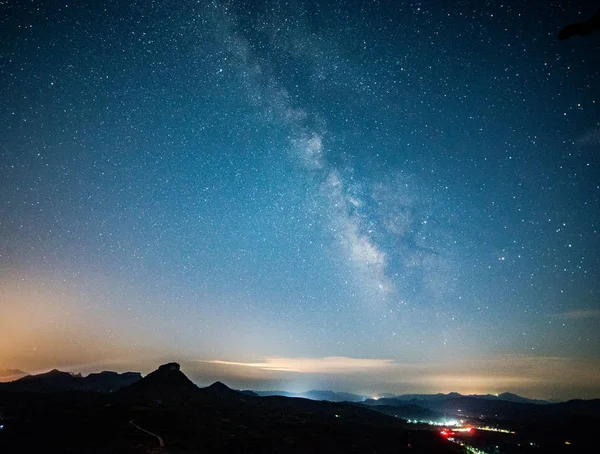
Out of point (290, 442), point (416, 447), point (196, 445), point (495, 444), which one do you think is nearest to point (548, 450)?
point (495, 444)

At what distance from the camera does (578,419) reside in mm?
169375

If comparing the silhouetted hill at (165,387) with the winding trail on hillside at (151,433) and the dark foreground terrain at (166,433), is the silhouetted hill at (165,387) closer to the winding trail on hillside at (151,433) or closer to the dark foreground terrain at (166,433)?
the dark foreground terrain at (166,433)

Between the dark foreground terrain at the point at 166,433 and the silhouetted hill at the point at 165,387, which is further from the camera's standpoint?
the silhouetted hill at the point at 165,387

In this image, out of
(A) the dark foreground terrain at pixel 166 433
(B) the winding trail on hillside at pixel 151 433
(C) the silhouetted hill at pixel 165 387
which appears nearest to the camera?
(A) the dark foreground terrain at pixel 166 433

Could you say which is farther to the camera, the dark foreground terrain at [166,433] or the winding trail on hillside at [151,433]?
the winding trail on hillside at [151,433]

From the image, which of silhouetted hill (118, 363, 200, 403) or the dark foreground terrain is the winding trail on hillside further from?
silhouetted hill (118, 363, 200, 403)

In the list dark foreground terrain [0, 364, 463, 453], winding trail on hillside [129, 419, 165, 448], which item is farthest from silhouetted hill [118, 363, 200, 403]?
winding trail on hillside [129, 419, 165, 448]

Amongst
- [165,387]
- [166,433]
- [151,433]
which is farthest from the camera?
[165,387]

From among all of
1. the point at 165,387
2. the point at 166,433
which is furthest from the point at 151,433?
the point at 165,387

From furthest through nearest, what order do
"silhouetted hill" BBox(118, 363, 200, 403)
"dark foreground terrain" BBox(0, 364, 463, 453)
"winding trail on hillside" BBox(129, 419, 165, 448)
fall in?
"silhouetted hill" BBox(118, 363, 200, 403), "winding trail on hillside" BBox(129, 419, 165, 448), "dark foreground terrain" BBox(0, 364, 463, 453)

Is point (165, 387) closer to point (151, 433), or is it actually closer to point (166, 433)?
point (166, 433)

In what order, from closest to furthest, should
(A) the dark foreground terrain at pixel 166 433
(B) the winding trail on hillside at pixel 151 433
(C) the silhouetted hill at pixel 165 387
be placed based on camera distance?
(A) the dark foreground terrain at pixel 166 433, (B) the winding trail on hillside at pixel 151 433, (C) the silhouetted hill at pixel 165 387

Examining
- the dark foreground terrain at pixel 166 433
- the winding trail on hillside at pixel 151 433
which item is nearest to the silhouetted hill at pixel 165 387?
the dark foreground terrain at pixel 166 433

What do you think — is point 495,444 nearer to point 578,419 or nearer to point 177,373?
point 578,419
